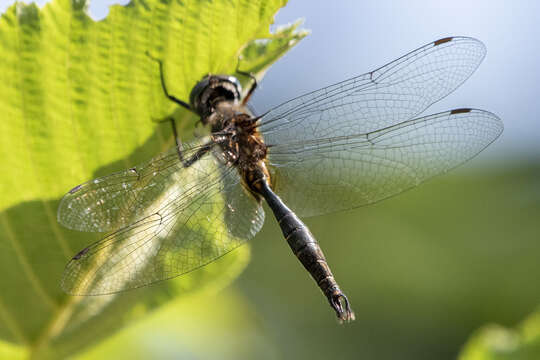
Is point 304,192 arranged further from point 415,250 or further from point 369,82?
point 415,250

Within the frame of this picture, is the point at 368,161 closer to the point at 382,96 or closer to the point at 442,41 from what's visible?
the point at 382,96

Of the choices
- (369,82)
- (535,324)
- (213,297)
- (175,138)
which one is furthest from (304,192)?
(213,297)

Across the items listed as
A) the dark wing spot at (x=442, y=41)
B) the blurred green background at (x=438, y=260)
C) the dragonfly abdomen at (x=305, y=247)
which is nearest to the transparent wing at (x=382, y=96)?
the dark wing spot at (x=442, y=41)

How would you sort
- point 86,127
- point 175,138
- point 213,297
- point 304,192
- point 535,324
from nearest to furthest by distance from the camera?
point 535,324 → point 86,127 → point 175,138 → point 304,192 → point 213,297

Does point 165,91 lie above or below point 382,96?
above

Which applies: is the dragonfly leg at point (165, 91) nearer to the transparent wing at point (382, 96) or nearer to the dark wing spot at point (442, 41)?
the transparent wing at point (382, 96)

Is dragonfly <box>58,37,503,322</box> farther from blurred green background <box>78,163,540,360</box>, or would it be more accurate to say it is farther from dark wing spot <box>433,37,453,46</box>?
blurred green background <box>78,163,540,360</box>

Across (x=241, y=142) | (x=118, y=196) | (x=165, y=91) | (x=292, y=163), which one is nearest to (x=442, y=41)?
(x=292, y=163)
